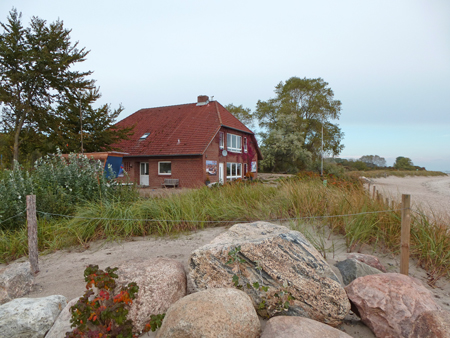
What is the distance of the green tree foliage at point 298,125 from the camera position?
3692 cm

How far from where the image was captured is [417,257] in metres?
4.69

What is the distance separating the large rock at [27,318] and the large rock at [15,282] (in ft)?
2.59

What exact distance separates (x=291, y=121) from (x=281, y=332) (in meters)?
36.4

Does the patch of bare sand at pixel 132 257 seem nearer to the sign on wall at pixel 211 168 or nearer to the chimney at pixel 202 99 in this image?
the sign on wall at pixel 211 168

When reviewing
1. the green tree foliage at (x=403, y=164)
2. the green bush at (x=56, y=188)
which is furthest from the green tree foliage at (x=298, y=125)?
the green tree foliage at (x=403, y=164)

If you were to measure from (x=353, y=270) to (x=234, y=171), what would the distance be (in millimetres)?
23442

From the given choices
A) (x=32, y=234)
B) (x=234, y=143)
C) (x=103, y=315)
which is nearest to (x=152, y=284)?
(x=103, y=315)

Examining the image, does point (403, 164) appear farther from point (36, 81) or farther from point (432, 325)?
point (432, 325)

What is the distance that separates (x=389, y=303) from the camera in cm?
292

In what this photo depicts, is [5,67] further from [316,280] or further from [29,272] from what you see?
[316,280]

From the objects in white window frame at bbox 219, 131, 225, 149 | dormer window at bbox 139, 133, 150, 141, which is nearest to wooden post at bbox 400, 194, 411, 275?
white window frame at bbox 219, 131, 225, 149

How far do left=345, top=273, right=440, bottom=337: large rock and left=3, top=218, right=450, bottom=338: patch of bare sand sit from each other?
327 mm

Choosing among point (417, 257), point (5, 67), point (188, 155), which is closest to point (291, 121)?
point (188, 155)

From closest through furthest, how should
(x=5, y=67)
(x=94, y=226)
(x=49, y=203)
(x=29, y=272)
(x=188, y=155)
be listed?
(x=29, y=272)
(x=94, y=226)
(x=49, y=203)
(x=5, y=67)
(x=188, y=155)
